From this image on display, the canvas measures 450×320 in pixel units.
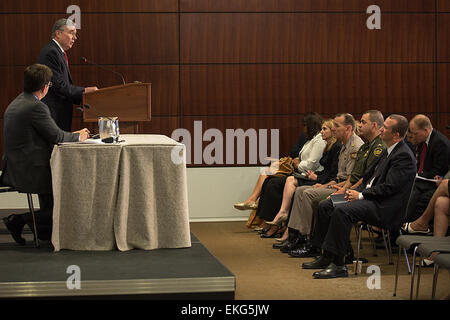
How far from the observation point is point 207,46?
7.82 meters

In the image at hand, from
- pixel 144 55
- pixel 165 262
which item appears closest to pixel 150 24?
pixel 144 55

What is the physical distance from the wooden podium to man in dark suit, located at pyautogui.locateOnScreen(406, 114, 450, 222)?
2284mm

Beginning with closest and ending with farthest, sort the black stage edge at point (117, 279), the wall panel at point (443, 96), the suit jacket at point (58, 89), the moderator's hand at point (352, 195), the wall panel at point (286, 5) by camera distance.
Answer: the black stage edge at point (117, 279) < the moderator's hand at point (352, 195) < the suit jacket at point (58, 89) < the wall panel at point (286, 5) < the wall panel at point (443, 96)

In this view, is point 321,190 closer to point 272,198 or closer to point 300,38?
point 272,198

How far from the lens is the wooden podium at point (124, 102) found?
19.3 feet

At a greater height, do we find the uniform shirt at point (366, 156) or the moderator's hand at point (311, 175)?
the uniform shirt at point (366, 156)

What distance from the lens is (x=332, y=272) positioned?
16.1ft

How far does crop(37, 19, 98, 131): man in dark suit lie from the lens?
537cm

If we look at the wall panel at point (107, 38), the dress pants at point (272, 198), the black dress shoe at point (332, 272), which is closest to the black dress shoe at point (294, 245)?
the dress pants at point (272, 198)

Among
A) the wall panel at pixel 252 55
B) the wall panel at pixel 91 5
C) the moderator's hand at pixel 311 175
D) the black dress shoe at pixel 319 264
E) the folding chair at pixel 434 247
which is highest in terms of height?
the wall panel at pixel 91 5

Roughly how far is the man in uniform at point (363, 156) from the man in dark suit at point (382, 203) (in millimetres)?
361

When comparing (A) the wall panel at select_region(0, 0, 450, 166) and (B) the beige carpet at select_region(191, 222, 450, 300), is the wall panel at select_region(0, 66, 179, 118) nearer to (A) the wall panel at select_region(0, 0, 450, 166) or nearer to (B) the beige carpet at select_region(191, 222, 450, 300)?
(A) the wall panel at select_region(0, 0, 450, 166)

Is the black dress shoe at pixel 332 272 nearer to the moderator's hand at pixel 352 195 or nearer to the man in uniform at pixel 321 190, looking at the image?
the moderator's hand at pixel 352 195

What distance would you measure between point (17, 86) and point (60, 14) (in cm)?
93
